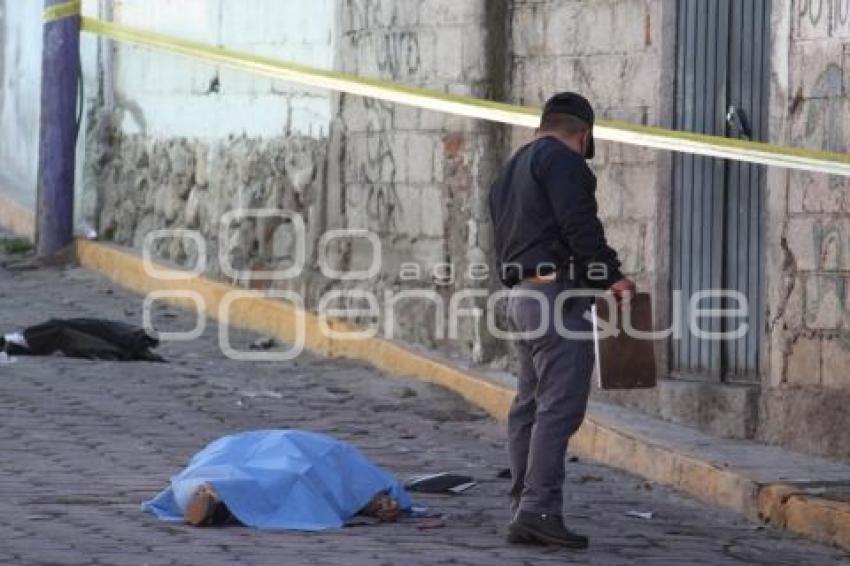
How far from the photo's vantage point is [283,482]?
853 cm

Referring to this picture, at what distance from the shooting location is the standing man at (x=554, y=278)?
8352mm

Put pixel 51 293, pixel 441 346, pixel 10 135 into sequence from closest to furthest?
pixel 441 346 < pixel 51 293 < pixel 10 135

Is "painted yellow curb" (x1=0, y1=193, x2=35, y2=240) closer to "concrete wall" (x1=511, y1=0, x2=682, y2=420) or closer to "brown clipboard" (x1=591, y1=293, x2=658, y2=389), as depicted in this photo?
"concrete wall" (x1=511, y1=0, x2=682, y2=420)

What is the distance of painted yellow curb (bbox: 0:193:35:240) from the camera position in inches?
756

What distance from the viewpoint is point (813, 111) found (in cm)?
1036

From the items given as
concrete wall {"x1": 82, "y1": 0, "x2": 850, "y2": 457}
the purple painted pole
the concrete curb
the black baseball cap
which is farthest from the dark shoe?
the purple painted pole

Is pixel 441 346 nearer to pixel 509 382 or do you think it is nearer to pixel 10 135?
pixel 509 382

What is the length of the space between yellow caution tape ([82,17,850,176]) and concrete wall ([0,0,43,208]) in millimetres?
2709

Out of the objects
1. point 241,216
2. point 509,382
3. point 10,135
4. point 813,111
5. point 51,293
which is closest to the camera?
point 813,111

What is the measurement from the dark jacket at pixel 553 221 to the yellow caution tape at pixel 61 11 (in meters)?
9.39

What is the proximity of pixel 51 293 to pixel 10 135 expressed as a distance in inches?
211

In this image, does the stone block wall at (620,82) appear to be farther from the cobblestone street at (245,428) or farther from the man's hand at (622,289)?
the man's hand at (622,289)

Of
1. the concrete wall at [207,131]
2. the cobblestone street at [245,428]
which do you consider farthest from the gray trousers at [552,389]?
the concrete wall at [207,131]

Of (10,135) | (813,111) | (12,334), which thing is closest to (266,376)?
(12,334)
